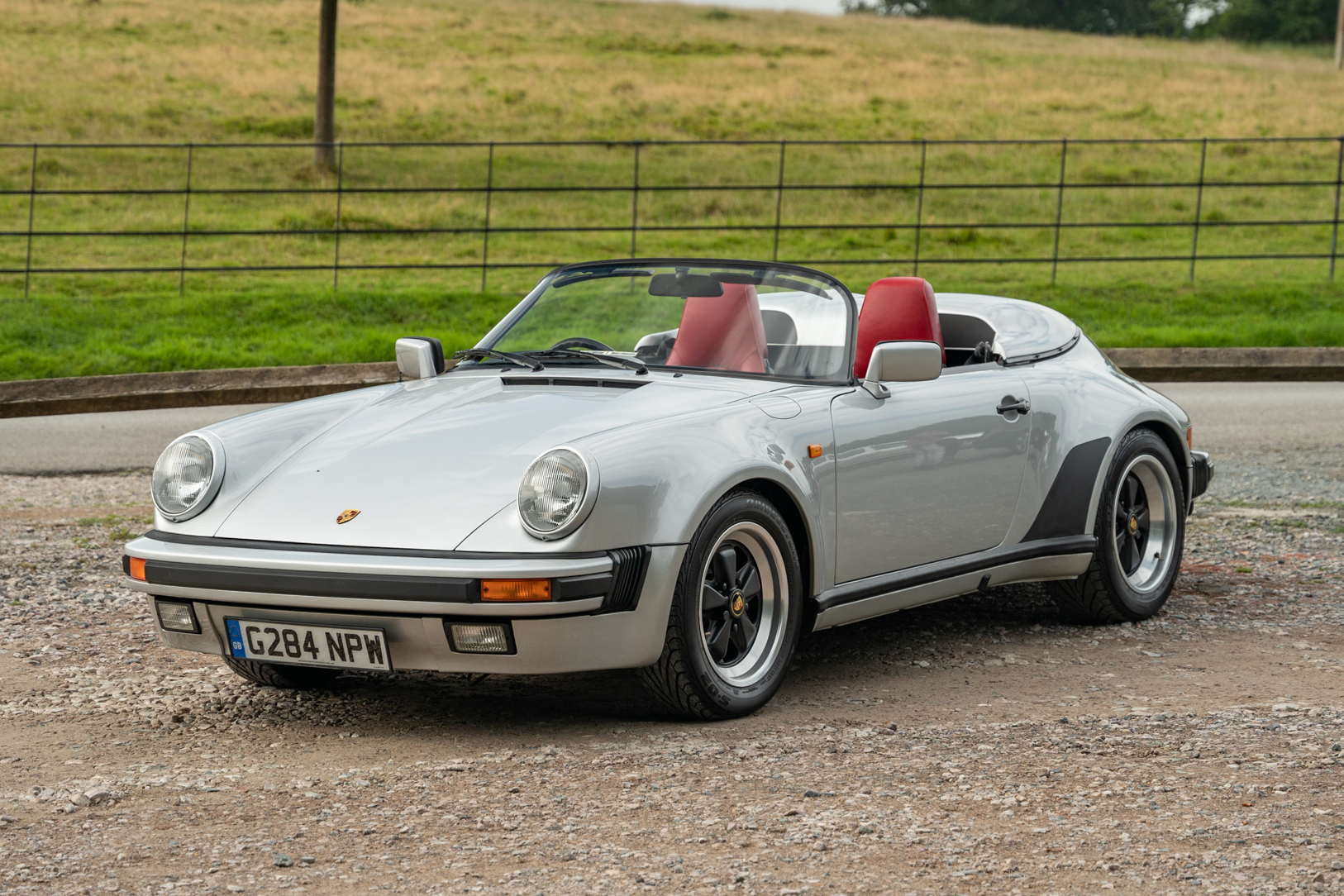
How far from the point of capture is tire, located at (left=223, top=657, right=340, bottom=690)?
507cm

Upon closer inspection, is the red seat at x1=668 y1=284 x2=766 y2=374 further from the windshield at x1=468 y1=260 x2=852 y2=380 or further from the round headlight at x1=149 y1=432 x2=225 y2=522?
the round headlight at x1=149 y1=432 x2=225 y2=522

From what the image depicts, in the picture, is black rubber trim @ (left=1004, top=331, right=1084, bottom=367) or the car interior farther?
black rubber trim @ (left=1004, top=331, right=1084, bottom=367)

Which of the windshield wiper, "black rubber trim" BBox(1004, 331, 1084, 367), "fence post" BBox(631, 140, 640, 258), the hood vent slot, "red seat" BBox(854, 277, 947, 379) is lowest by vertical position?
the hood vent slot

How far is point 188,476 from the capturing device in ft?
15.7

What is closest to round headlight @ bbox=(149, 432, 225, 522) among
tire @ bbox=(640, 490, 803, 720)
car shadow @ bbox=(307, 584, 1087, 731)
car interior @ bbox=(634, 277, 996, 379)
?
car shadow @ bbox=(307, 584, 1087, 731)

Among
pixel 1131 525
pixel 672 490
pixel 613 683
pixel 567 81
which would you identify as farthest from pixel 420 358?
pixel 567 81

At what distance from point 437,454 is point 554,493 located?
53 cm

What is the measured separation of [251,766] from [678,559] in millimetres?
1317

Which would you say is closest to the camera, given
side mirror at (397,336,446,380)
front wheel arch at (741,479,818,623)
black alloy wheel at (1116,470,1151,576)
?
front wheel arch at (741,479,818,623)

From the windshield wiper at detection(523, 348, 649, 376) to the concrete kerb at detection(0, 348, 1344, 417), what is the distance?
906 cm

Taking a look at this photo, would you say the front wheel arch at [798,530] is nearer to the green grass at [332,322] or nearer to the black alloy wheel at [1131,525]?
the black alloy wheel at [1131,525]

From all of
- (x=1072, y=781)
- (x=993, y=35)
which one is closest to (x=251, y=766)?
(x=1072, y=781)

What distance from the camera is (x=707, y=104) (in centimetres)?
4053

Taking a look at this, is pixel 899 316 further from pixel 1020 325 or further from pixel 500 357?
pixel 500 357
